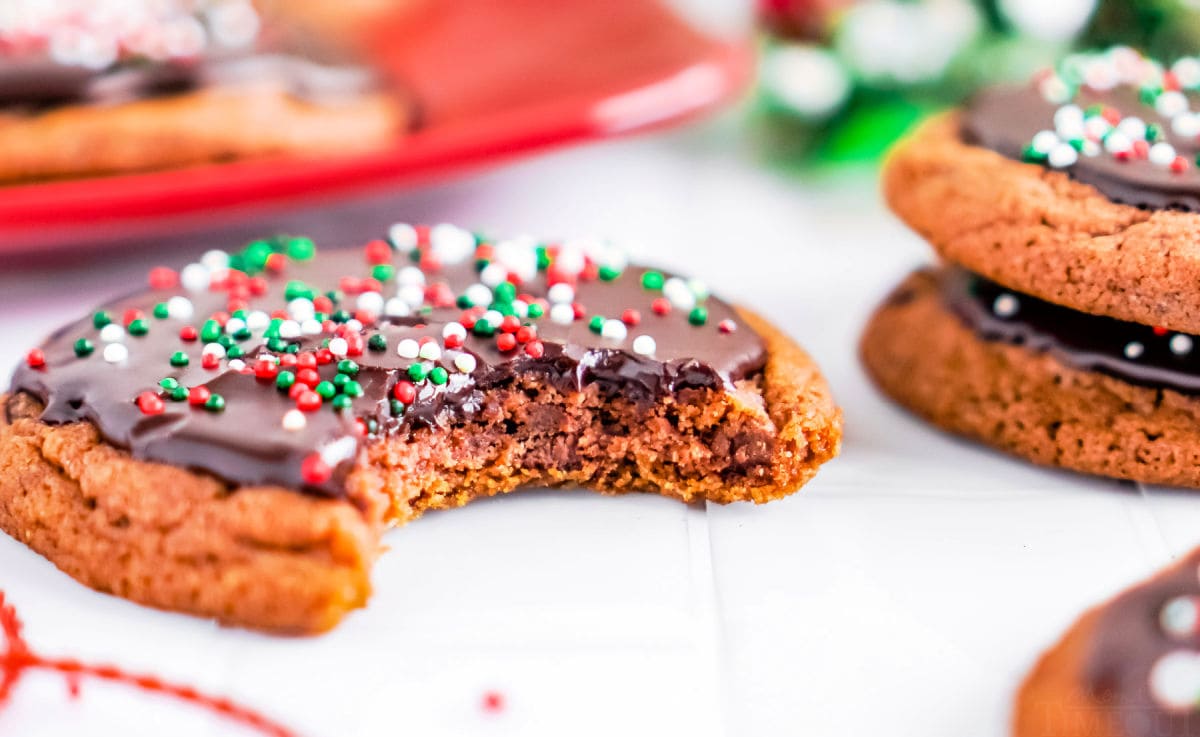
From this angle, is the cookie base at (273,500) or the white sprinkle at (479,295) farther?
the white sprinkle at (479,295)

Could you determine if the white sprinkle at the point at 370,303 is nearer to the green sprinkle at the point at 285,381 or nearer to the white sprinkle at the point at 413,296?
the white sprinkle at the point at 413,296

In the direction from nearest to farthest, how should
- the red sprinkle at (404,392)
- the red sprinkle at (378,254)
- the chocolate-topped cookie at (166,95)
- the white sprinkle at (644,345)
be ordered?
the red sprinkle at (404,392), the white sprinkle at (644,345), the red sprinkle at (378,254), the chocolate-topped cookie at (166,95)

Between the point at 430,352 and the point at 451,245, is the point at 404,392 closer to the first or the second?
the point at 430,352

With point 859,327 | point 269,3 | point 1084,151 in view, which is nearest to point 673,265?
point 859,327

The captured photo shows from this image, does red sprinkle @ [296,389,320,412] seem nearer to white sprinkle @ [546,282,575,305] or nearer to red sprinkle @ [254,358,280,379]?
red sprinkle @ [254,358,280,379]

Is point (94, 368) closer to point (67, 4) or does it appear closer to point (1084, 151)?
point (1084, 151)

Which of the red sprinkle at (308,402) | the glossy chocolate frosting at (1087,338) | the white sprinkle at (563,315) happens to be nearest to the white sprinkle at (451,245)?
the white sprinkle at (563,315)

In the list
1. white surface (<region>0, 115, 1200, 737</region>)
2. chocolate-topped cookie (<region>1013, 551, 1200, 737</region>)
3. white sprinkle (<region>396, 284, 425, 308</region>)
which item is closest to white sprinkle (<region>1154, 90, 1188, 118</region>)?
white surface (<region>0, 115, 1200, 737</region>)
